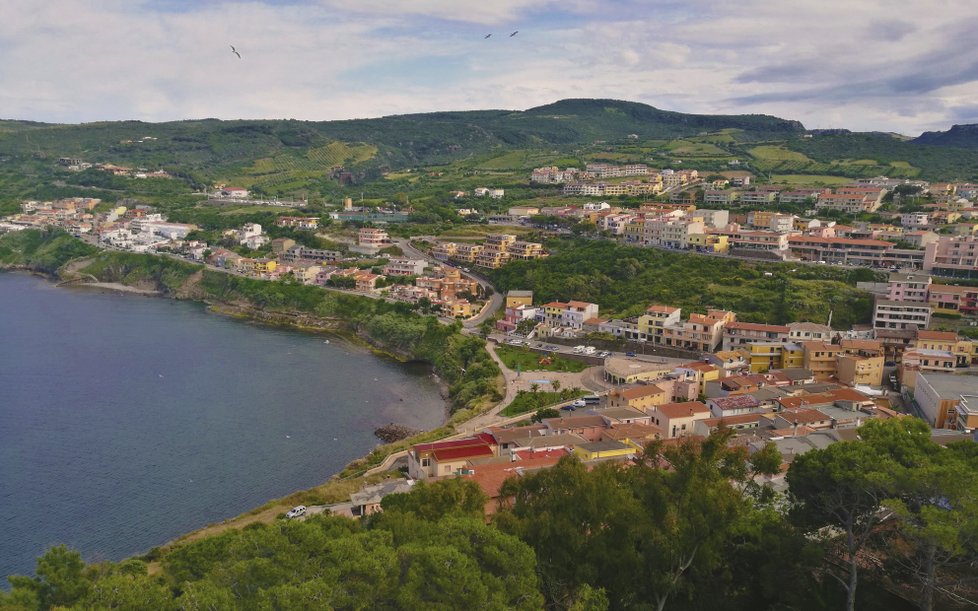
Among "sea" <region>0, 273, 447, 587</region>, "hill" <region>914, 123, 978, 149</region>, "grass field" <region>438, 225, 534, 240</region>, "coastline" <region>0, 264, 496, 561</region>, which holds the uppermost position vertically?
"hill" <region>914, 123, 978, 149</region>

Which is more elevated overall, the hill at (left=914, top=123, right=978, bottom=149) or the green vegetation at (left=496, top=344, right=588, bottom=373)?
the hill at (left=914, top=123, right=978, bottom=149)

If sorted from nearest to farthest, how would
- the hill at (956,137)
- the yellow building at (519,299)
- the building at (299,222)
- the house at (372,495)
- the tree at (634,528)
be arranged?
the tree at (634,528)
the house at (372,495)
the yellow building at (519,299)
the building at (299,222)
the hill at (956,137)

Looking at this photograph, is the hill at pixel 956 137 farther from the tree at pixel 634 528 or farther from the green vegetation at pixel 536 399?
the tree at pixel 634 528

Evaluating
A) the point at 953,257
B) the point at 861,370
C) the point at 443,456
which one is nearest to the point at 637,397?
the point at 443,456

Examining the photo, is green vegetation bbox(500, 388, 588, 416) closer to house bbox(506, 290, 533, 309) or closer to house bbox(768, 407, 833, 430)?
house bbox(768, 407, 833, 430)

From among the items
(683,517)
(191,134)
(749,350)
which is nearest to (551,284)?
(749,350)

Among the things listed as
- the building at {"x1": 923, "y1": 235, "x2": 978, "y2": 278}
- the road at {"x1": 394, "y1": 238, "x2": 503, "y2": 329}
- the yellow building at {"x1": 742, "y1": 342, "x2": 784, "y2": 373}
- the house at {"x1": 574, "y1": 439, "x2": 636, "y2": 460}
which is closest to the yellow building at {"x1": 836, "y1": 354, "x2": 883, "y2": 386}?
the yellow building at {"x1": 742, "y1": 342, "x2": 784, "y2": 373}

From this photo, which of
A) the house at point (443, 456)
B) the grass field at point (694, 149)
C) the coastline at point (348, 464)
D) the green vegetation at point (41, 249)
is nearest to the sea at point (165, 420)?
the coastline at point (348, 464)

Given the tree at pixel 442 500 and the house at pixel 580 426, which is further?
the house at pixel 580 426
